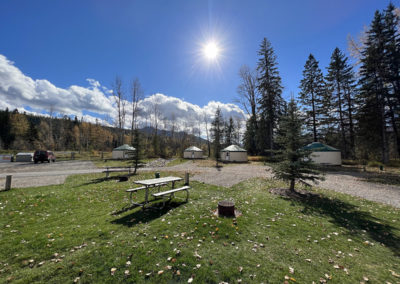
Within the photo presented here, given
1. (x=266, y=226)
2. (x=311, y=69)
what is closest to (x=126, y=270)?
(x=266, y=226)

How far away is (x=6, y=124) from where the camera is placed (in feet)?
155

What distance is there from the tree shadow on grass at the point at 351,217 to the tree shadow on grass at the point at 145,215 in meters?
4.75

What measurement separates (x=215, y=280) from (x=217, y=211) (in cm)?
267

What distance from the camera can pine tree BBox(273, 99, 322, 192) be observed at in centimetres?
735

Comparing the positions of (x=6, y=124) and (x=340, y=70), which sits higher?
(x=340, y=70)

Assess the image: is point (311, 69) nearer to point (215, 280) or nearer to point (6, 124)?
point (215, 280)

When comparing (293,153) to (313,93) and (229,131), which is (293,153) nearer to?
(313,93)

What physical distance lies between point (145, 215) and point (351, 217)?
6.68 metres

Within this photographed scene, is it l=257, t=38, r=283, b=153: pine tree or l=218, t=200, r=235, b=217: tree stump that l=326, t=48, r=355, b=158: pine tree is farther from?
l=218, t=200, r=235, b=217: tree stump

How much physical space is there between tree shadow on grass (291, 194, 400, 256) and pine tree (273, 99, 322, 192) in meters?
1.03

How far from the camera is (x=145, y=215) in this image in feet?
16.1

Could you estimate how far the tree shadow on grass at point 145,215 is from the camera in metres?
4.42

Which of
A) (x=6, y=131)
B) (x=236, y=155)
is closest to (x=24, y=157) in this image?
(x=236, y=155)

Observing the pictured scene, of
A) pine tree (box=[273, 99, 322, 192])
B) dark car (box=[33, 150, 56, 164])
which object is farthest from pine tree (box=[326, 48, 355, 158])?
dark car (box=[33, 150, 56, 164])
